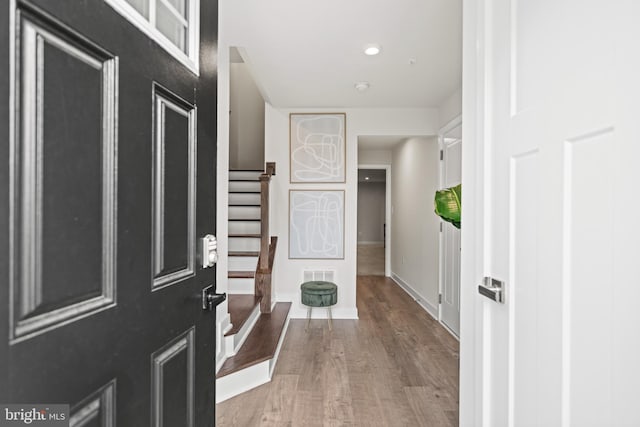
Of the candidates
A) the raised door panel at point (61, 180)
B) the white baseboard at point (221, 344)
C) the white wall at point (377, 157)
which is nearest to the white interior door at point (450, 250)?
the white baseboard at point (221, 344)

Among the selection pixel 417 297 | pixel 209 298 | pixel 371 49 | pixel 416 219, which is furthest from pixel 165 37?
pixel 417 297

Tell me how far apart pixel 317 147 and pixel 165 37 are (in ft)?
10.7

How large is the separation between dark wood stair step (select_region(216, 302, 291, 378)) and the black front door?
1409mm

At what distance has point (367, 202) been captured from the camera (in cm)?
1149

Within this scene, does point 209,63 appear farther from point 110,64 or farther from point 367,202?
point 367,202

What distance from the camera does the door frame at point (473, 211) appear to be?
125cm

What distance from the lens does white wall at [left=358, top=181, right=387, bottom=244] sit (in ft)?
37.5

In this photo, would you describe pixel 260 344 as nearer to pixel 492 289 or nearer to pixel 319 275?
pixel 319 275

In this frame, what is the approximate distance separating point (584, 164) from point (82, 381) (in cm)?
112

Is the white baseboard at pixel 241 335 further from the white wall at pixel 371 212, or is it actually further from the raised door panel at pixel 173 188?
the white wall at pixel 371 212

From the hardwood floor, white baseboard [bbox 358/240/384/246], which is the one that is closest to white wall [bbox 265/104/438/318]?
the hardwood floor

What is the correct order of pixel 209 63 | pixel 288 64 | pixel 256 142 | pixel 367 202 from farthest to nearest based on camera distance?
1. pixel 367 202
2. pixel 256 142
3. pixel 288 64
4. pixel 209 63

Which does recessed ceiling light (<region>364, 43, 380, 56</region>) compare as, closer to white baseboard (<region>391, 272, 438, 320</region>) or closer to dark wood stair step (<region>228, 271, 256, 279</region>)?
dark wood stair step (<region>228, 271, 256, 279</region>)

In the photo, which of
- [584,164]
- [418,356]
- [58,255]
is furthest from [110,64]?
[418,356]
